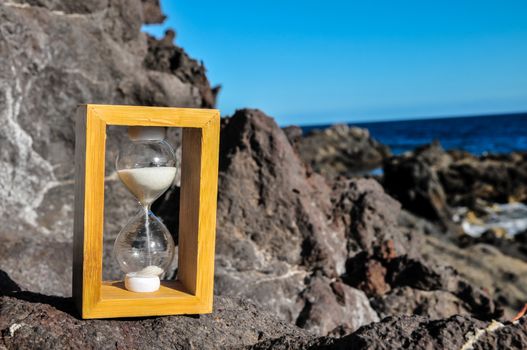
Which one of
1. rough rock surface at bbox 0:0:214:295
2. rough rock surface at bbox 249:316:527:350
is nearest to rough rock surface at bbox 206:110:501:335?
rough rock surface at bbox 0:0:214:295

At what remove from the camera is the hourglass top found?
3.43 metres

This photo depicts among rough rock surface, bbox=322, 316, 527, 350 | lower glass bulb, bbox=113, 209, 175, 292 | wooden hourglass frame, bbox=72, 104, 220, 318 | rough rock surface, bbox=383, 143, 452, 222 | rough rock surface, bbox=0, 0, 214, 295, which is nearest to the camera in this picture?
rough rock surface, bbox=322, 316, 527, 350

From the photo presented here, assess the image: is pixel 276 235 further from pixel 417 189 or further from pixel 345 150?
pixel 345 150

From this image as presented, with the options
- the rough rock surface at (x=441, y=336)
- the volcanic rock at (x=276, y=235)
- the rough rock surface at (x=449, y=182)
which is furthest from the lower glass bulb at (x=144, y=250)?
the rough rock surface at (x=449, y=182)

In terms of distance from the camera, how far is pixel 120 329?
3.45 meters

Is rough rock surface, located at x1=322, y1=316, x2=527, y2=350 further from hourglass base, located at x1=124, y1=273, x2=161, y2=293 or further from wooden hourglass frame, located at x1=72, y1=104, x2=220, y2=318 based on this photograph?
hourglass base, located at x1=124, y1=273, x2=161, y2=293

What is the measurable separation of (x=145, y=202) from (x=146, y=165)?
21 cm

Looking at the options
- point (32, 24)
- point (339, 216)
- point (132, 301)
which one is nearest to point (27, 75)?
point (32, 24)

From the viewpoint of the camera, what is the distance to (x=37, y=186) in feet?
19.7

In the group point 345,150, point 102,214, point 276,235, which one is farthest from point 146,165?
point 345,150

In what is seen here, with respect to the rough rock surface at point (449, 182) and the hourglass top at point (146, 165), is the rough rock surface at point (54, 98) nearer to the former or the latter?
the hourglass top at point (146, 165)

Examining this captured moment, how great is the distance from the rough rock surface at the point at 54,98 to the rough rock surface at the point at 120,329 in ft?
5.84

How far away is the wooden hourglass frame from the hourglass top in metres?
0.11

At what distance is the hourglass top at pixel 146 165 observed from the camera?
343 centimetres
